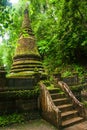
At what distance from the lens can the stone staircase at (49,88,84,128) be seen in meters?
9.05

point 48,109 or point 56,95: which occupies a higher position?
point 56,95

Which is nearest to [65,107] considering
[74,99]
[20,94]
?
[74,99]

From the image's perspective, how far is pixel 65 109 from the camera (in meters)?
9.83

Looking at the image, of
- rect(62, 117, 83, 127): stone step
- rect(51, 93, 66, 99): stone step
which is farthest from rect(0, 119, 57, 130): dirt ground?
rect(51, 93, 66, 99): stone step

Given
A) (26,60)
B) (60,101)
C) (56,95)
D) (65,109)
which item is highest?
(26,60)

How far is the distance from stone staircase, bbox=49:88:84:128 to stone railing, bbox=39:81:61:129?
0.41m

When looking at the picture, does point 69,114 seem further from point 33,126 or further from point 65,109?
point 33,126

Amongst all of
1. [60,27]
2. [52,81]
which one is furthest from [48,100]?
[60,27]

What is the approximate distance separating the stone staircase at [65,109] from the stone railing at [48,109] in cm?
41

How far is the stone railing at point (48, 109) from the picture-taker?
8.47 meters

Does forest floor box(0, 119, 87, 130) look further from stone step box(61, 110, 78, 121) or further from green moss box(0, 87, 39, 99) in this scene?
green moss box(0, 87, 39, 99)

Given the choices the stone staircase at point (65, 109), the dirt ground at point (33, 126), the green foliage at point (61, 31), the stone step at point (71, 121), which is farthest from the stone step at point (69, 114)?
the green foliage at point (61, 31)

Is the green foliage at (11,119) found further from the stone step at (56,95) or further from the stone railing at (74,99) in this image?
the stone railing at (74,99)

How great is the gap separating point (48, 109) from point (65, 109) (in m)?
1.09
